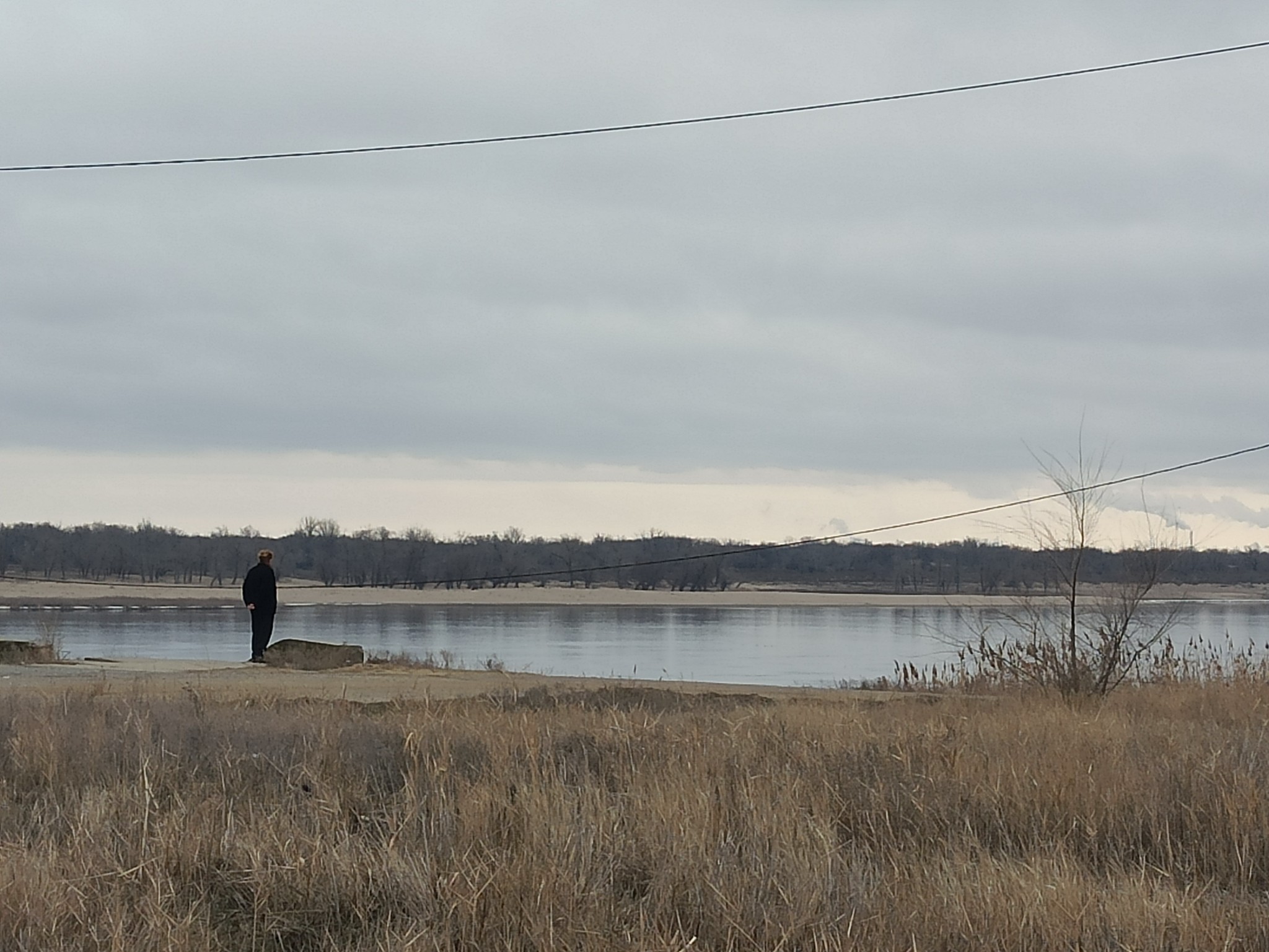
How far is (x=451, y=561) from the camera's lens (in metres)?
108

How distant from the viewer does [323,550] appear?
11712 cm

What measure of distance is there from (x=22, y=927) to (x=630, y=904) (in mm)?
2517

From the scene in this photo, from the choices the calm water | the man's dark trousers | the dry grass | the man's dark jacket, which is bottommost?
the calm water

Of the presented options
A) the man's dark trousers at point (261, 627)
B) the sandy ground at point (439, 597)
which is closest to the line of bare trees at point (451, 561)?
the sandy ground at point (439, 597)

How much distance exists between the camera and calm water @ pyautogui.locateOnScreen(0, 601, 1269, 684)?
29.4 metres

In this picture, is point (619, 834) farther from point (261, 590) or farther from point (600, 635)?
point (600, 635)

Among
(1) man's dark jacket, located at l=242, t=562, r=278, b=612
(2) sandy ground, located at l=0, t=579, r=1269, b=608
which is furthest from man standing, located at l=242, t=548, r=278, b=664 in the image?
(2) sandy ground, located at l=0, t=579, r=1269, b=608

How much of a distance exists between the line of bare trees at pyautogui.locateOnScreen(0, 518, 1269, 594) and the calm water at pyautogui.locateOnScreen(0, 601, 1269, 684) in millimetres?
32988

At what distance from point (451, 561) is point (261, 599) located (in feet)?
289

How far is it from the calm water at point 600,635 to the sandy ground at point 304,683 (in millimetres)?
3704

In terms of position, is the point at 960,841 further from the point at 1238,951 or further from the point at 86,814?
the point at 86,814

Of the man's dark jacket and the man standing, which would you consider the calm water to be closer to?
the man standing

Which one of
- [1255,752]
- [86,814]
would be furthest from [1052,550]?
[86,814]

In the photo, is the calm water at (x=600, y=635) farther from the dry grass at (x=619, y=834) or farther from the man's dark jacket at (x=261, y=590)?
the dry grass at (x=619, y=834)
